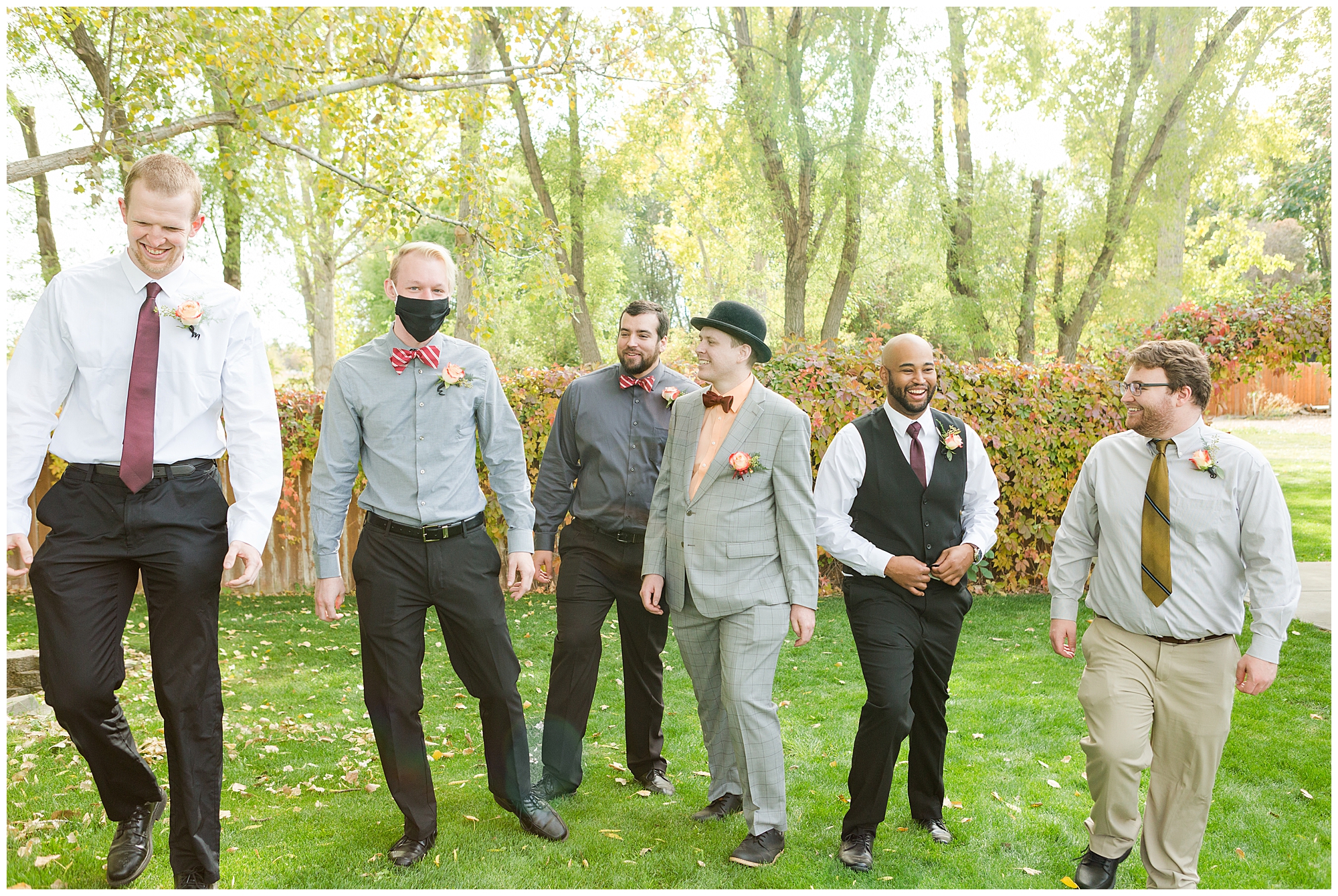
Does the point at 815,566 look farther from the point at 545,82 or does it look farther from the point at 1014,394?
the point at 545,82

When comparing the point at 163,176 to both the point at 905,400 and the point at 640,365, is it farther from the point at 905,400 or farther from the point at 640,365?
the point at 905,400

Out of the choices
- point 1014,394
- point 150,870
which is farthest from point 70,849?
point 1014,394

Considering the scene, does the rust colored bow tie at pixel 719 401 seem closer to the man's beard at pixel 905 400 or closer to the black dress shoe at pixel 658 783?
the man's beard at pixel 905 400

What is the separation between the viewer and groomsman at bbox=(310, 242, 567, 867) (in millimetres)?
3975

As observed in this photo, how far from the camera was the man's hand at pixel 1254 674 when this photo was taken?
351 centimetres

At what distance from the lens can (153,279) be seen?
3.58 m

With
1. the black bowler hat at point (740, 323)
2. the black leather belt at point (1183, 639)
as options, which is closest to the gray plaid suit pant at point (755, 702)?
the black bowler hat at point (740, 323)

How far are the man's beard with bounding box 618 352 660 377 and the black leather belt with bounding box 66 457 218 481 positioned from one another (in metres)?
2.12

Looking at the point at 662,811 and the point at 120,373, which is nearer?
the point at 120,373

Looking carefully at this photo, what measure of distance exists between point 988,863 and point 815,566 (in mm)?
1504

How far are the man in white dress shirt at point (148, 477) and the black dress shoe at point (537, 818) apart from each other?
49.0 inches

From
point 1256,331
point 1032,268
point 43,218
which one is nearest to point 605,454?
point 1256,331

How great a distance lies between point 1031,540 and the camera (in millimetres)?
9695

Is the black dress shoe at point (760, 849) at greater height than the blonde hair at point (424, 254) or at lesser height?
lesser
